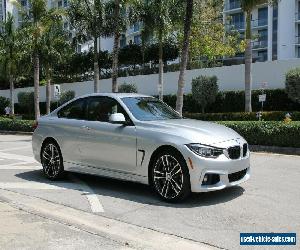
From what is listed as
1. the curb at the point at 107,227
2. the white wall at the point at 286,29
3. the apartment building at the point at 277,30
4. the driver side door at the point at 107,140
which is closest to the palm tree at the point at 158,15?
the driver side door at the point at 107,140

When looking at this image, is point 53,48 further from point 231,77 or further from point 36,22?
point 231,77

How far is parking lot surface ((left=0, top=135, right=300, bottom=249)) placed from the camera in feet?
19.4

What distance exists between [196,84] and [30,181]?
2028 centimetres

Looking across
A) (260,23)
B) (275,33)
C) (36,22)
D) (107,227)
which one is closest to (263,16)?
(260,23)

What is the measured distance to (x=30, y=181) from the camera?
9.30 m

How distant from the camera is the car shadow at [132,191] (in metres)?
7.27

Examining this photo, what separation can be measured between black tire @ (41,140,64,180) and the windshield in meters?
1.84

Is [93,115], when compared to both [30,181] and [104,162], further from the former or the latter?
[30,181]

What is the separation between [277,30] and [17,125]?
118ft

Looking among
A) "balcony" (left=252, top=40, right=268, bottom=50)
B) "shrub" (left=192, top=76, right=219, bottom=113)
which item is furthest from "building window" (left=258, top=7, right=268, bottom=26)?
"shrub" (left=192, top=76, right=219, bottom=113)

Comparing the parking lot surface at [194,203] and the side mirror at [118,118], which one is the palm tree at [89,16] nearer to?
the parking lot surface at [194,203]

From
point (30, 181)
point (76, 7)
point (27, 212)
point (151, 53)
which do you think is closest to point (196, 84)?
point (76, 7)

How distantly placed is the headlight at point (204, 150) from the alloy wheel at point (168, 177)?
1.08ft

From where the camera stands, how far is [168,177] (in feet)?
23.5
